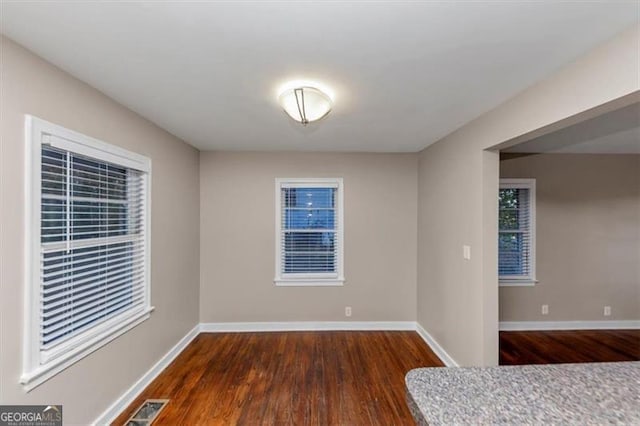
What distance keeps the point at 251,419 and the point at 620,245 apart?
533 cm

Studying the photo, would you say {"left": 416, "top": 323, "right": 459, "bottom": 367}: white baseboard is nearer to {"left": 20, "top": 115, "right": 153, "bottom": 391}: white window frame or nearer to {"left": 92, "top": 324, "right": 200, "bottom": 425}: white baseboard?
{"left": 92, "top": 324, "right": 200, "bottom": 425}: white baseboard

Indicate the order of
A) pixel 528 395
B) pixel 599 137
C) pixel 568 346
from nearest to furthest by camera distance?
1. pixel 528 395
2. pixel 599 137
3. pixel 568 346

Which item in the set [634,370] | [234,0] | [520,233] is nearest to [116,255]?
[234,0]

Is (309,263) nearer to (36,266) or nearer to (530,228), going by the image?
(36,266)

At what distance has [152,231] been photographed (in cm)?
282

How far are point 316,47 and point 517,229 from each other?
4.06 metres

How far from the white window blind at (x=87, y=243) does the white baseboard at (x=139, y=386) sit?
68 centimetres

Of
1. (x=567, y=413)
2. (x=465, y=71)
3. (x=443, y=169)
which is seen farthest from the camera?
(x=443, y=169)

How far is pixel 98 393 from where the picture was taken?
82.5 inches

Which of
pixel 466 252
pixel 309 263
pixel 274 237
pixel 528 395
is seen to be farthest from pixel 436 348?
pixel 528 395

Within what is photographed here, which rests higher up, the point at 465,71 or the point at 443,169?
the point at 465,71

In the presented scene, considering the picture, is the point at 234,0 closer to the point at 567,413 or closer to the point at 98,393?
the point at 567,413

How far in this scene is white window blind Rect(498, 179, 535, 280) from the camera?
406 cm

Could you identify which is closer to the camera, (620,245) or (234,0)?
(234,0)
